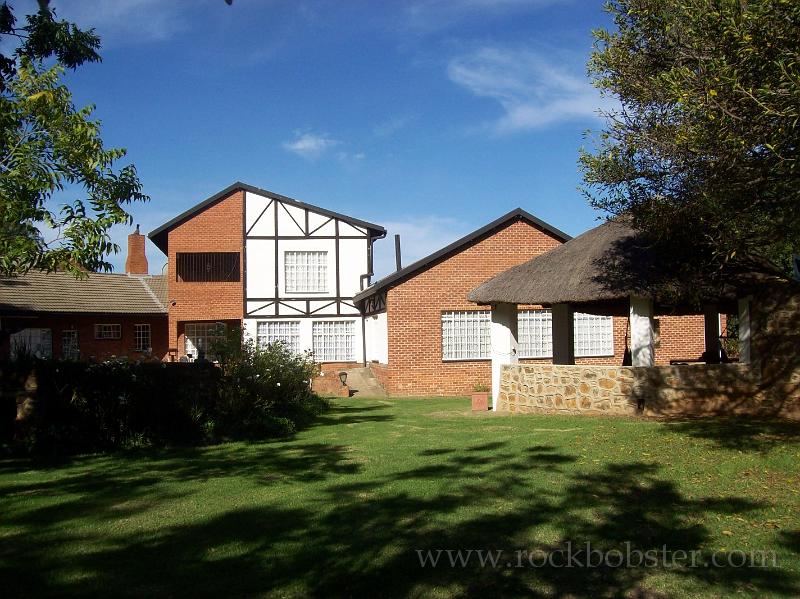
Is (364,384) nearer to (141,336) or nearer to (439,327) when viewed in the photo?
(439,327)

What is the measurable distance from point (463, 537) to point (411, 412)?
11.2 meters

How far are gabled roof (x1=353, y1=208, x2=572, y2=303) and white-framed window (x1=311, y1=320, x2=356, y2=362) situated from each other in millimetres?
4817

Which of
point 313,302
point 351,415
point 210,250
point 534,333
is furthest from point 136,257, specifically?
point 351,415

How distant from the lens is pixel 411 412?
682 inches

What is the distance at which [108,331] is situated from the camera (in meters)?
33.9

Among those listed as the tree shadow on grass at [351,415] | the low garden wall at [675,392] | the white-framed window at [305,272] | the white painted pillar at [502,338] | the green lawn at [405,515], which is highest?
the white-framed window at [305,272]

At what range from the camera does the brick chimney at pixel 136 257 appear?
133 ft

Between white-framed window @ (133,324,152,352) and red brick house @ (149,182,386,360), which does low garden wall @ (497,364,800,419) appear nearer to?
red brick house @ (149,182,386,360)

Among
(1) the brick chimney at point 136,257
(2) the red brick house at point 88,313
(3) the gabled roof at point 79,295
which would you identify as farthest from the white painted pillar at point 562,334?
(1) the brick chimney at point 136,257

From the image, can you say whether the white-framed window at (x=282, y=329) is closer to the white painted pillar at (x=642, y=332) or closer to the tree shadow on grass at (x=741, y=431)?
the white painted pillar at (x=642, y=332)

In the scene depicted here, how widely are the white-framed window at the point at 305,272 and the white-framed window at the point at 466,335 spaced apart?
7.67 m

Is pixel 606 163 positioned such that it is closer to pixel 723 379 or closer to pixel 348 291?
pixel 723 379

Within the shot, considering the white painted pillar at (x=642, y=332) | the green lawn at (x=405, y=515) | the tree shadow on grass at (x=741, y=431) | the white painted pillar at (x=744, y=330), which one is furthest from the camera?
the white painted pillar at (x=642, y=332)

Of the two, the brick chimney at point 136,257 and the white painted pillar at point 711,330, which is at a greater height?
the brick chimney at point 136,257
